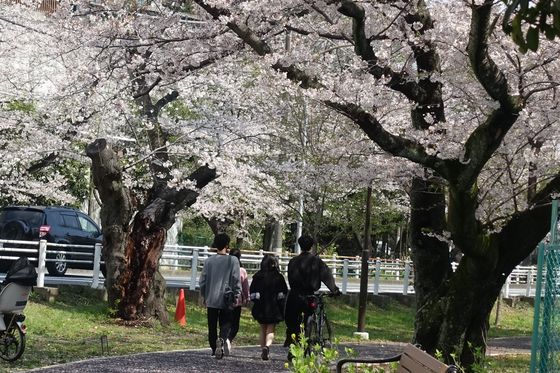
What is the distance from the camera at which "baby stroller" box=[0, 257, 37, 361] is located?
1255 centimetres

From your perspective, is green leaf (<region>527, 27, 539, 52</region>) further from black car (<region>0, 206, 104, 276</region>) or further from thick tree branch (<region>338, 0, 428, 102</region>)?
black car (<region>0, 206, 104, 276</region>)

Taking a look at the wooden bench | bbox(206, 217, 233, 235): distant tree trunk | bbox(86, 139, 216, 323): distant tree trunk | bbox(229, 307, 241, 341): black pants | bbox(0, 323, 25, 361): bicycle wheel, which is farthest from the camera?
bbox(206, 217, 233, 235): distant tree trunk

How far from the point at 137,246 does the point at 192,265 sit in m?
6.30

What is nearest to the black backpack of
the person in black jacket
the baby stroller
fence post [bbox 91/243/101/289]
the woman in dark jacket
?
the baby stroller

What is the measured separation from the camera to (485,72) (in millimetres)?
9805

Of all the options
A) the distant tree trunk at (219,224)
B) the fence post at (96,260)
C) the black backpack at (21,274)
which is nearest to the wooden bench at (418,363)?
the black backpack at (21,274)

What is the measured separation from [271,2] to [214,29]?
161 cm

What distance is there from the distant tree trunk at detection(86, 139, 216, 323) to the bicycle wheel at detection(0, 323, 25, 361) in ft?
19.8

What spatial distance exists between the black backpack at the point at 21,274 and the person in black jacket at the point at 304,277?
3289 mm

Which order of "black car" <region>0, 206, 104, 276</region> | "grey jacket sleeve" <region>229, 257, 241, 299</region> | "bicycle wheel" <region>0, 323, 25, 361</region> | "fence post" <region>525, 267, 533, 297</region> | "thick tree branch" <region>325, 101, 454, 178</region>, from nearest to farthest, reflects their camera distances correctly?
1. "thick tree branch" <region>325, 101, 454, 178</region>
2. "bicycle wheel" <region>0, 323, 25, 361</region>
3. "grey jacket sleeve" <region>229, 257, 241, 299</region>
4. "black car" <region>0, 206, 104, 276</region>
5. "fence post" <region>525, 267, 533, 297</region>

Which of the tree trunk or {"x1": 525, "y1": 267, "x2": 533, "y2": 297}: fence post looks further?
{"x1": 525, "y1": 267, "x2": 533, "y2": 297}: fence post

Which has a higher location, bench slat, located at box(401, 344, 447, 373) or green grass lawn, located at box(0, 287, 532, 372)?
bench slat, located at box(401, 344, 447, 373)

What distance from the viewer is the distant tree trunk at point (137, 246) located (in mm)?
18953

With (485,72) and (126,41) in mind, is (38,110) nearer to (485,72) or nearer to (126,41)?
(126,41)
